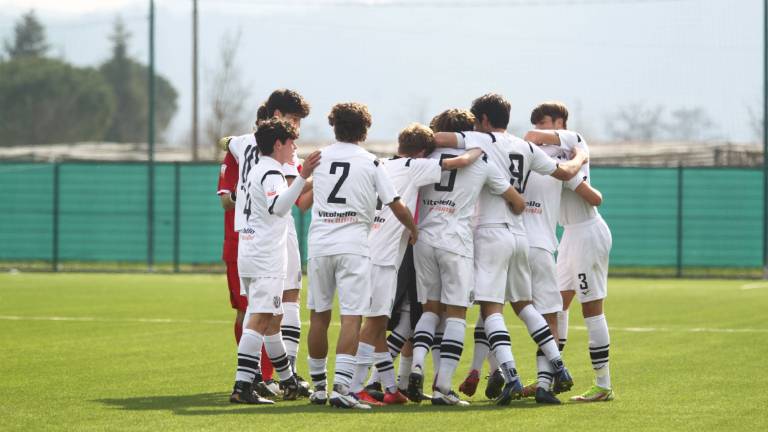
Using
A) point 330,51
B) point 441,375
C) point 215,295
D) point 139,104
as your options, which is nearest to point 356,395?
point 441,375

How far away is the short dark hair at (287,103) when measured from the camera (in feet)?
29.8

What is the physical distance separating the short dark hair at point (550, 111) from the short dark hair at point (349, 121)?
4.86ft

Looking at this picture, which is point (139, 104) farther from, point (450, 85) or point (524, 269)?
point (524, 269)

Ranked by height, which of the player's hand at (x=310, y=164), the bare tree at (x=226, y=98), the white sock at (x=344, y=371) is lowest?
the white sock at (x=344, y=371)

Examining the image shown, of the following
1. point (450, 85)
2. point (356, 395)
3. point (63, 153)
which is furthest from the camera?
point (63, 153)

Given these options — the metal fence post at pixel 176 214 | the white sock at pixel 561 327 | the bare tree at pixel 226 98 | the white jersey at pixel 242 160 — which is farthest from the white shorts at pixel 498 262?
the bare tree at pixel 226 98

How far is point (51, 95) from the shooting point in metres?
44.1

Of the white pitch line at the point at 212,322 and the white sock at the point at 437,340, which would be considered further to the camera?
the white pitch line at the point at 212,322

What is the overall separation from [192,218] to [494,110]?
1851 cm

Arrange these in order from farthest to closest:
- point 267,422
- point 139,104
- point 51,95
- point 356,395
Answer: point 139,104
point 51,95
point 356,395
point 267,422

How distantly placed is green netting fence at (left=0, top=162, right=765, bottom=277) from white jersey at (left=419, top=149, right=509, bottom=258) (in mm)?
16978

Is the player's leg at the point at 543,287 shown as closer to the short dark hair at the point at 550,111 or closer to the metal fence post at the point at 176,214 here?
the short dark hair at the point at 550,111

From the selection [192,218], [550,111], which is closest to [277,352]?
[550,111]

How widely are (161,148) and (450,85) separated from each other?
10.2 metres
